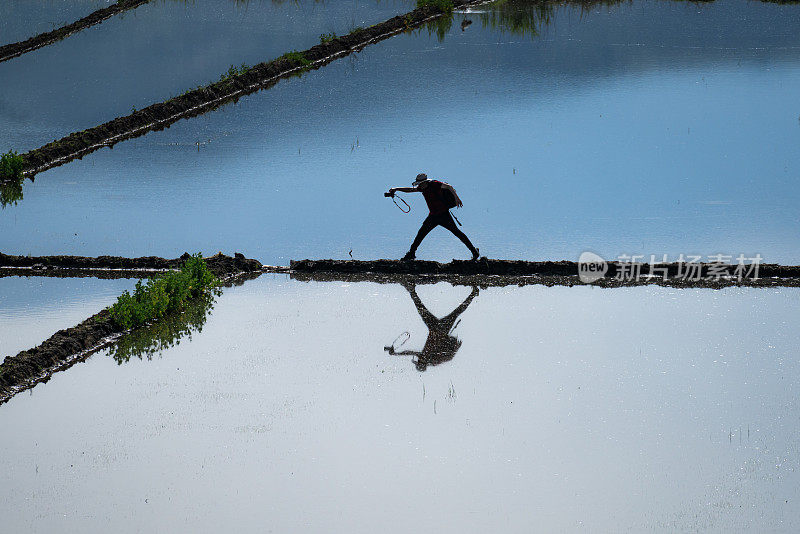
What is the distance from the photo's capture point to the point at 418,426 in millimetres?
6328

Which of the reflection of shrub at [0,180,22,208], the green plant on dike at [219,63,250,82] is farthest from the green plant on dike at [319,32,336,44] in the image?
the reflection of shrub at [0,180,22,208]

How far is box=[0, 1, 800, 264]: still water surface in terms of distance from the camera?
1015 cm

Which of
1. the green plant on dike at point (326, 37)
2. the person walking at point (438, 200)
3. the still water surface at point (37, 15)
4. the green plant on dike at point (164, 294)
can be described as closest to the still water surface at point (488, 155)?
the person walking at point (438, 200)

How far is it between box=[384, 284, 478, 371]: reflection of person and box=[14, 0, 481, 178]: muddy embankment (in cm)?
613

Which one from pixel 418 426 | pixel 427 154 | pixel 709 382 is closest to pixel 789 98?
pixel 427 154

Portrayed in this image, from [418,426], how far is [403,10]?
12808mm

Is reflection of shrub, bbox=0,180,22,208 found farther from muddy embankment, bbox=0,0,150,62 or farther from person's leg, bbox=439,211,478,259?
muddy embankment, bbox=0,0,150,62

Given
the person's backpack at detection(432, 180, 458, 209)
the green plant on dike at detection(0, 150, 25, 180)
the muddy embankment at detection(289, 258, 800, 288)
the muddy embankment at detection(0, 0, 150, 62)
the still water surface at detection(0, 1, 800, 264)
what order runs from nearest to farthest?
the muddy embankment at detection(289, 258, 800, 288)
the person's backpack at detection(432, 180, 458, 209)
the still water surface at detection(0, 1, 800, 264)
the green plant on dike at detection(0, 150, 25, 180)
the muddy embankment at detection(0, 0, 150, 62)

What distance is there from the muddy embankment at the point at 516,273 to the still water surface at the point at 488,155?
0.19 meters

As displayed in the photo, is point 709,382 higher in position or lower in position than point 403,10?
lower

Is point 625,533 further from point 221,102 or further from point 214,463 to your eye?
point 221,102

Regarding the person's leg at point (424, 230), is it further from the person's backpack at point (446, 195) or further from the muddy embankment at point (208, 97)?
the muddy embankment at point (208, 97)

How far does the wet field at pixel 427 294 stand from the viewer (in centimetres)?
554

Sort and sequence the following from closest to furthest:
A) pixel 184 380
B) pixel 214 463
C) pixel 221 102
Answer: pixel 214 463 < pixel 184 380 < pixel 221 102
